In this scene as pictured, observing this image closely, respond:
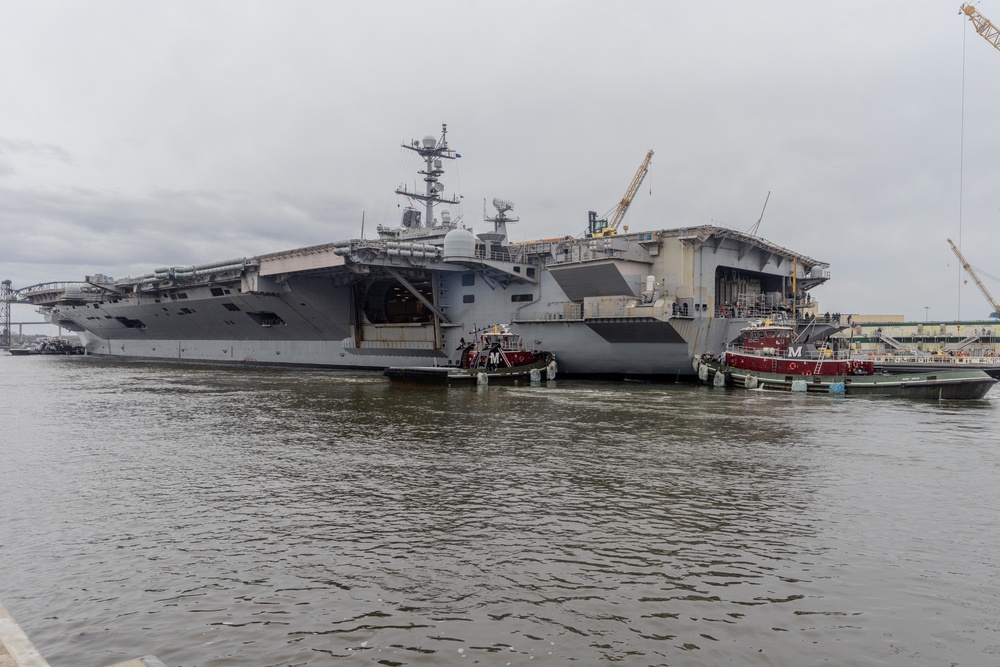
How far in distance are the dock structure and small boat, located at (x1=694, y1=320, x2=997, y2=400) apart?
30.8 m

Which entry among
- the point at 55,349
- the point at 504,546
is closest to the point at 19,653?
the point at 504,546

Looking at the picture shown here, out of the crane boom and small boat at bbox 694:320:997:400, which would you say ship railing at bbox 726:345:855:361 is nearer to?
small boat at bbox 694:320:997:400

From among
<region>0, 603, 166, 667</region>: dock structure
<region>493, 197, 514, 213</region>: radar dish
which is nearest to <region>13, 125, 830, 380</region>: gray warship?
<region>493, 197, 514, 213</region>: radar dish

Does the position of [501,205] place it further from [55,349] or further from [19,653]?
[55,349]

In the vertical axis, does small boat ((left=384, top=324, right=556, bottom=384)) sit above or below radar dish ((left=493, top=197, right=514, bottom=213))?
below

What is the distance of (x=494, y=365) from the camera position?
36.3m

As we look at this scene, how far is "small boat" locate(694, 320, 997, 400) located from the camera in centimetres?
2847

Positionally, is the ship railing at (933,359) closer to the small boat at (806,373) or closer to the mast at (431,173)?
the small boat at (806,373)

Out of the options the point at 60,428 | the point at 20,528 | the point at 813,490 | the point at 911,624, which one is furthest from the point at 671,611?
the point at 60,428

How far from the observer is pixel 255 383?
36.9 metres

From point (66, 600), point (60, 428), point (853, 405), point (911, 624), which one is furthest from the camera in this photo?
point (853, 405)

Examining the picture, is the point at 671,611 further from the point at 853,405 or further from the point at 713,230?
the point at 713,230

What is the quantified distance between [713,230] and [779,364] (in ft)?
24.8

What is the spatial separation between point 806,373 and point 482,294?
64.2 feet
